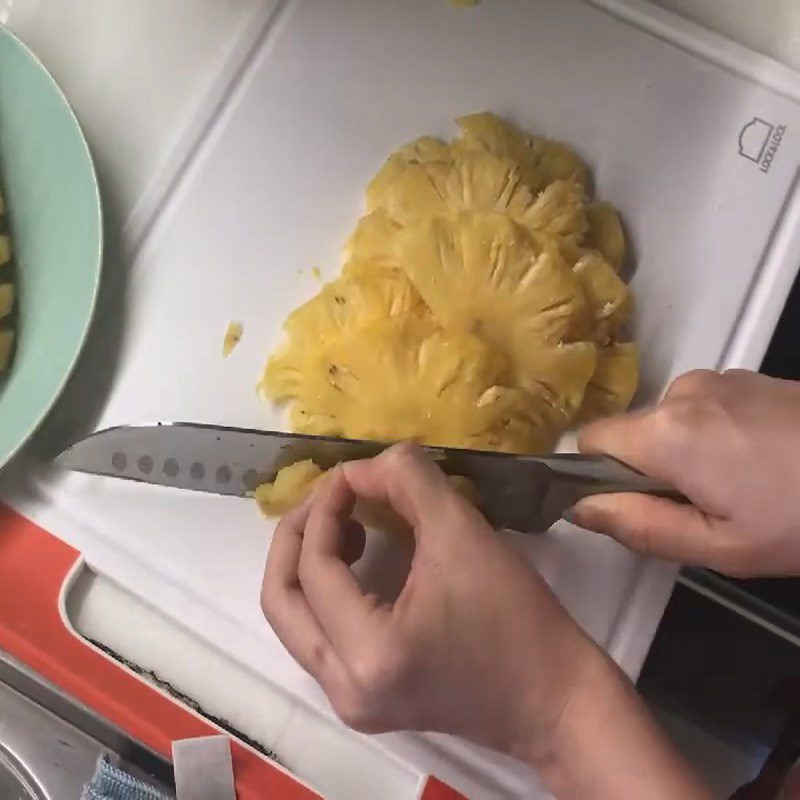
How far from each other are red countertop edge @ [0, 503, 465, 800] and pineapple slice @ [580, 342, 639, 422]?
Result: 298 mm

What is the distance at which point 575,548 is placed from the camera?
759mm

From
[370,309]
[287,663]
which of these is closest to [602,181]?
[370,309]

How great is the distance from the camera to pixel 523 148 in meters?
0.82

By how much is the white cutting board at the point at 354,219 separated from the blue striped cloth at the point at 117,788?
11cm

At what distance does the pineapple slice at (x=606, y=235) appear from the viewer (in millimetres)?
812

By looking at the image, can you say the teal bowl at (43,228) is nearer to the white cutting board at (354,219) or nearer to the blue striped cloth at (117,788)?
the white cutting board at (354,219)

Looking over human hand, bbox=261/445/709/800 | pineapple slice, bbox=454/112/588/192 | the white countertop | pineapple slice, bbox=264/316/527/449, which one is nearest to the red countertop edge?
human hand, bbox=261/445/709/800

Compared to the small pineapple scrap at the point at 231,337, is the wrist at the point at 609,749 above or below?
→ below

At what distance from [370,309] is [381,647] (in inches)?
10.0

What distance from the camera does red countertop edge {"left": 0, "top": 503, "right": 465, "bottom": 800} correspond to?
715 millimetres

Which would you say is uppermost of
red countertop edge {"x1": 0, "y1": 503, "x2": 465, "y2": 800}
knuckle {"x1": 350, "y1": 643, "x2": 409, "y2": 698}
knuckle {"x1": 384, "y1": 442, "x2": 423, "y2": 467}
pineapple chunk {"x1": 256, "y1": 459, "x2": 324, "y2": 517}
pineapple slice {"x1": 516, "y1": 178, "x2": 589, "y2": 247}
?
pineapple slice {"x1": 516, "y1": 178, "x2": 589, "y2": 247}

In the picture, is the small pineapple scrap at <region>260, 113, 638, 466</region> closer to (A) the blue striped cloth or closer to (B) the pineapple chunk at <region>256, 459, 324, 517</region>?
(B) the pineapple chunk at <region>256, 459, 324, 517</region>

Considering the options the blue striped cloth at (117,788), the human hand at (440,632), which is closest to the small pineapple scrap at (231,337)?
the human hand at (440,632)

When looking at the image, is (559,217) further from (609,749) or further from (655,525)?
(609,749)
